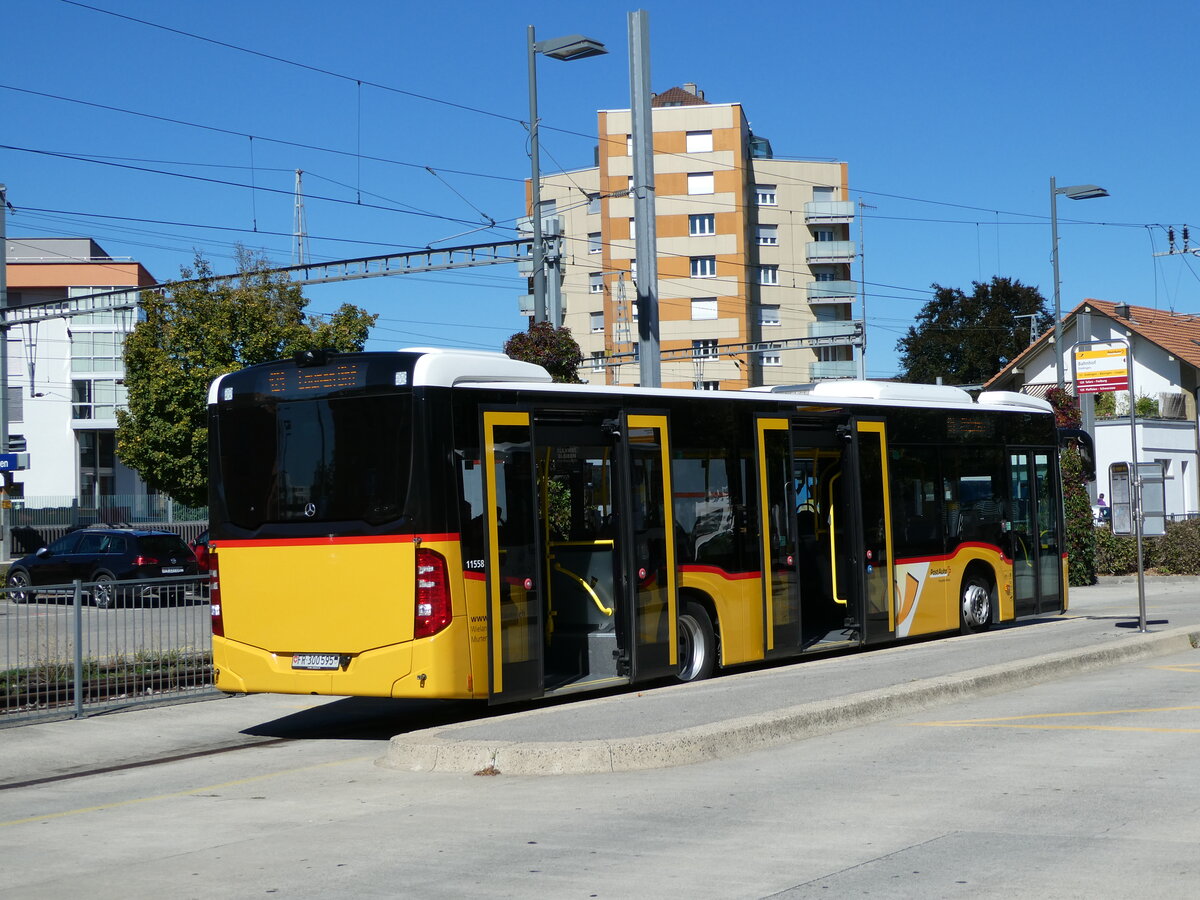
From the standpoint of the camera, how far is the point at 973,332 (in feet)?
257

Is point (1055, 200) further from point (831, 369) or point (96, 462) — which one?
point (96, 462)

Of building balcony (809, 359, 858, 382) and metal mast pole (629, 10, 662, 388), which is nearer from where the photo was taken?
metal mast pole (629, 10, 662, 388)

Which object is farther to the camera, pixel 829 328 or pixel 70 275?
pixel 829 328

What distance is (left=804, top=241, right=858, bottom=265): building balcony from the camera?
259 feet

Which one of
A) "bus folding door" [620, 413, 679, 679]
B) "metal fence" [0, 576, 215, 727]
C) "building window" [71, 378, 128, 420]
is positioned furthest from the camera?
"building window" [71, 378, 128, 420]

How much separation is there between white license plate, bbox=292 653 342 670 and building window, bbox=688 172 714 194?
65265 millimetres

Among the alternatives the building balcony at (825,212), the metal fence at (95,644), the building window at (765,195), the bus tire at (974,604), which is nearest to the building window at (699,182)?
the building window at (765,195)

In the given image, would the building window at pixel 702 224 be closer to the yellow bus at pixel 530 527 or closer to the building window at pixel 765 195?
the building window at pixel 765 195

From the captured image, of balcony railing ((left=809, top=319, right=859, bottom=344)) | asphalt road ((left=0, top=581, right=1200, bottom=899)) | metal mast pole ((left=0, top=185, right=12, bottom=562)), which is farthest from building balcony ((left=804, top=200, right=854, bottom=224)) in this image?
asphalt road ((left=0, top=581, right=1200, bottom=899))

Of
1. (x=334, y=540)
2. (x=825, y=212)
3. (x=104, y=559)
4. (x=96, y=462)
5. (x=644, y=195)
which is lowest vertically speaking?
(x=104, y=559)

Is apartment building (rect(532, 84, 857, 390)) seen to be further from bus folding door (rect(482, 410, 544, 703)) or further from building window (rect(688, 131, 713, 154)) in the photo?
bus folding door (rect(482, 410, 544, 703))

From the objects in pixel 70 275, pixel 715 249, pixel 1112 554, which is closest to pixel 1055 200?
pixel 1112 554

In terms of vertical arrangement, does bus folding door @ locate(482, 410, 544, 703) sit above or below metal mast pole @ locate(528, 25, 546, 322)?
below

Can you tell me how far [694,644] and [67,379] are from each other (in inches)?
2653
